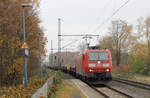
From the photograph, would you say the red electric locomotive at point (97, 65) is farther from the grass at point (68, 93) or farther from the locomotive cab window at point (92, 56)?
the grass at point (68, 93)

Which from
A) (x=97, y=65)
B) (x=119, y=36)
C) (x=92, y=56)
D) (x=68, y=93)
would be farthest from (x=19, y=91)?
(x=119, y=36)

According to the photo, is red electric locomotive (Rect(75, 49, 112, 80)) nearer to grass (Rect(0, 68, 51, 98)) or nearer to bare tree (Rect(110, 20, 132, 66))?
grass (Rect(0, 68, 51, 98))

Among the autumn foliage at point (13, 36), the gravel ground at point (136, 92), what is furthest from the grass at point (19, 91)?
the autumn foliage at point (13, 36)

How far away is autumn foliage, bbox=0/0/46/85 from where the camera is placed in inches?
870

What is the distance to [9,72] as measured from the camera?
917 inches

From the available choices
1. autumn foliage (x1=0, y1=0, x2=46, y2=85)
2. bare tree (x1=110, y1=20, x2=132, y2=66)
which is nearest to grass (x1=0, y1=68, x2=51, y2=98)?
autumn foliage (x1=0, y1=0, x2=46, y2=85)

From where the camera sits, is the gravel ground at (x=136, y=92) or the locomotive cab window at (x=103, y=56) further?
the locomotive cab window at (x=103, y=56)

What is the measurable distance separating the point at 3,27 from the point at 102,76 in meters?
10.8

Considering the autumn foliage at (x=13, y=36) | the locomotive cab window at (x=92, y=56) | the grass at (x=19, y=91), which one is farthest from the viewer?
the autumn foliage at (x=13, y=36)

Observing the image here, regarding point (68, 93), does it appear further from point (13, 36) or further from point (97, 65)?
point (13, 36)

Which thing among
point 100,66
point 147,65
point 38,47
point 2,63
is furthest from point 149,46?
point 2,63

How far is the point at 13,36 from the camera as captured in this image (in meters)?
23.1

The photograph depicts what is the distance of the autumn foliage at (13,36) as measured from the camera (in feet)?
72.5

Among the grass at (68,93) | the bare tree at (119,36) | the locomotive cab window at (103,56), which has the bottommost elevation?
the grass at (68,93)
